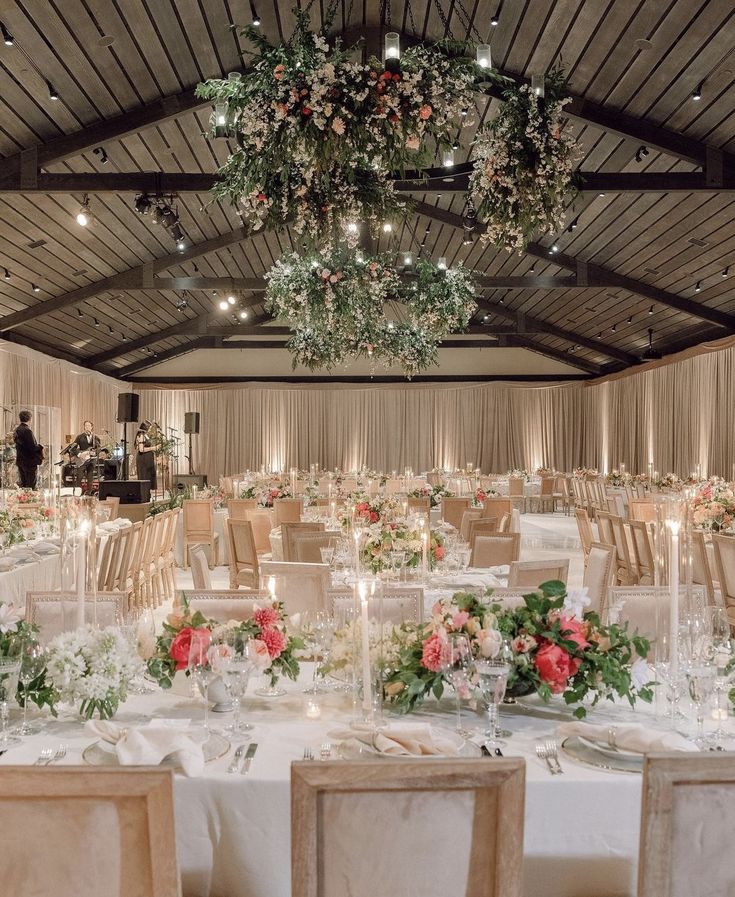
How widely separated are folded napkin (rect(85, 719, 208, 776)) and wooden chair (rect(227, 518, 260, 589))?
18.1 ft

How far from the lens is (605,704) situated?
2.71 meters

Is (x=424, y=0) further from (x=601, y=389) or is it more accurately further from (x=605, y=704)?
(x=601, y=389)

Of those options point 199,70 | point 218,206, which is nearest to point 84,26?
point 199,70

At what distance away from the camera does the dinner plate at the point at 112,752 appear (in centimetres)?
216

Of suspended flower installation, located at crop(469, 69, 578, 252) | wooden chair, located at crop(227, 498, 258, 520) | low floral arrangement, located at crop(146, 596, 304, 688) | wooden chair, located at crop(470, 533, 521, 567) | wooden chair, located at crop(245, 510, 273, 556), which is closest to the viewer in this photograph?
low floral arrangement, located at crop(146, 596, 304, 688)

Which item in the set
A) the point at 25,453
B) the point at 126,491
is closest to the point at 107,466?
the point at 25,453

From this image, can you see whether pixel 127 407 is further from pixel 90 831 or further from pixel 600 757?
pixel 90 831

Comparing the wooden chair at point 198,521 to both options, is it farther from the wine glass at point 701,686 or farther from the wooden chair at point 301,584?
the wine glass at point 701,686

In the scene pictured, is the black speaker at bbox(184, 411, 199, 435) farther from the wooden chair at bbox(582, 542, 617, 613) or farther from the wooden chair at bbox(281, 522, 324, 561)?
the wooden chair at bbox(582, 542, 617, 613)

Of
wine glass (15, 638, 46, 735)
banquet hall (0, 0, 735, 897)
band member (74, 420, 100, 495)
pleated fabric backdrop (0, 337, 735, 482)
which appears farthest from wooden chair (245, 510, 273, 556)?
pleated fabric backdrop (0, 337, 735, 482)

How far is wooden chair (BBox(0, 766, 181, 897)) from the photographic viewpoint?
1.52 m

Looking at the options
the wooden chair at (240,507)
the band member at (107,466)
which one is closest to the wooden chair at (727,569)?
the wooden chair at (240,507)

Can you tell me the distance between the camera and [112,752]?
2209 mm

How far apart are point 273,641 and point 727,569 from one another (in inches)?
160
